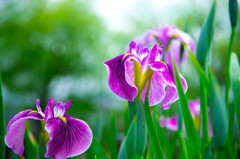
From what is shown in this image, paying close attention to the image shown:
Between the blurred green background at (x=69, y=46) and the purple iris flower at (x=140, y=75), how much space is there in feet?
17.1

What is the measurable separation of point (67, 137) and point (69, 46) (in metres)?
5.89

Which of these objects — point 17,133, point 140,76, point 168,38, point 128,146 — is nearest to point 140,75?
point 140,76

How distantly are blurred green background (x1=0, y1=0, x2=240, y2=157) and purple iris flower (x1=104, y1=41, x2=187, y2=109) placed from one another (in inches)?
205

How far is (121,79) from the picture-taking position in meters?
0.39

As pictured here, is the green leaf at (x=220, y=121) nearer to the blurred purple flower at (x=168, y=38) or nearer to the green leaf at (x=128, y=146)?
the green leaf at (x=128, y=146)

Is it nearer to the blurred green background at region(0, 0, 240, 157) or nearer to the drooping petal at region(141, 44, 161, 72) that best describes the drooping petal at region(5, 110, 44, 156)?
the drooping petal at region(141, 44, 161, 72)

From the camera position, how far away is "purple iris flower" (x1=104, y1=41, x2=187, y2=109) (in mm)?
383

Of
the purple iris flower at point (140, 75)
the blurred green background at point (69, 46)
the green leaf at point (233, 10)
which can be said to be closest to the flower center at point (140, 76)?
the purple iris flower at point (140, 75)

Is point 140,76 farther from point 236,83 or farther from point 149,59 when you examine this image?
point 236,83

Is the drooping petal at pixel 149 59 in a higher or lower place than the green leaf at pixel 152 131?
higher

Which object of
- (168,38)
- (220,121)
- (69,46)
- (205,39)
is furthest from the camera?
(69,46)

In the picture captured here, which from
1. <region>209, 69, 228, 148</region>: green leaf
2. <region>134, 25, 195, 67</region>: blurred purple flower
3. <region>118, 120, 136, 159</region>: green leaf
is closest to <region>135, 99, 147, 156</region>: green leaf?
<region>118, 120, 136, 159</region>: green leaf

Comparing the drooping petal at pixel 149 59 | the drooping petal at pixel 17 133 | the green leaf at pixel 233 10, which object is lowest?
the drooping petal at pixel 17 133

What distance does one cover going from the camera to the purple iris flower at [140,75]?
383 mm
